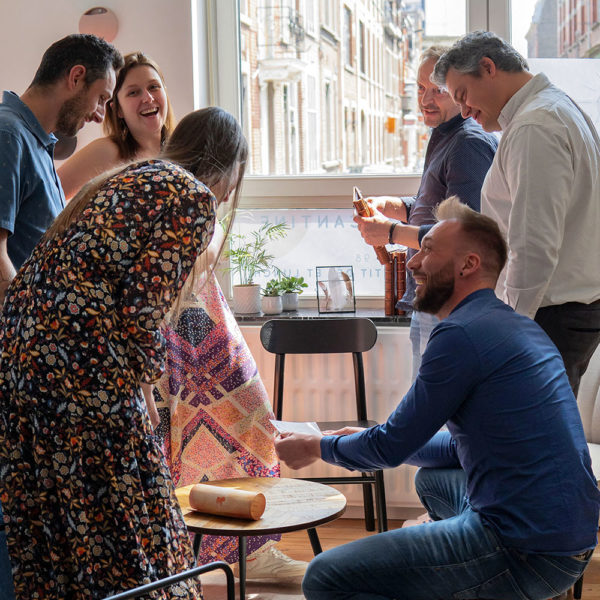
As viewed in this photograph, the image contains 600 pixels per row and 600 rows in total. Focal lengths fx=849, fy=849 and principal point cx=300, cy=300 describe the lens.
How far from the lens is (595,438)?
2.93 meters

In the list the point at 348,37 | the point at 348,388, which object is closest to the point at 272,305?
the point at 348,388

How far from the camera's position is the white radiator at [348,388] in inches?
128

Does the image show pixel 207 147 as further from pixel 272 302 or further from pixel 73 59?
pixel 272 302

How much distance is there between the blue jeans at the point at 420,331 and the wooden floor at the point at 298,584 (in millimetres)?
734

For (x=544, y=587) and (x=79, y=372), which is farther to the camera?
(x=544, y=587)

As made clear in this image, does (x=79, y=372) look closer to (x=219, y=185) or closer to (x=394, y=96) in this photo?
(x=219, y=185)

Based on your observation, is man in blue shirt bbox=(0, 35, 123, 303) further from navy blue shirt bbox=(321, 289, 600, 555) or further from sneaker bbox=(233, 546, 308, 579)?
sneaker bbox=(233, 546, 308, 579)

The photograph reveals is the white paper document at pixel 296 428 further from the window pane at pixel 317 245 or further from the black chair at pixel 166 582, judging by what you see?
the window pane at pixel 317 245

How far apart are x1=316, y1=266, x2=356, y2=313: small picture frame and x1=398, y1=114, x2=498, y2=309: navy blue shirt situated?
0.54 meters

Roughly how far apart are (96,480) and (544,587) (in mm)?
Result: 848

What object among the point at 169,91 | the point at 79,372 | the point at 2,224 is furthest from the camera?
the point at 169,91

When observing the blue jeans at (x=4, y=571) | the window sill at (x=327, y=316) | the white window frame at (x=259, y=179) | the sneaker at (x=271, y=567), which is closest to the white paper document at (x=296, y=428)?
the blue jeans at (x=4, y=571)

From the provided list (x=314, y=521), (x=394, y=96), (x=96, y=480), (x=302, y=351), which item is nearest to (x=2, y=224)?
(x=96, y=480)

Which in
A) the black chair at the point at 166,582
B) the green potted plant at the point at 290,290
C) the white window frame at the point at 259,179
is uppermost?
the white window frame at the point at 259,179
